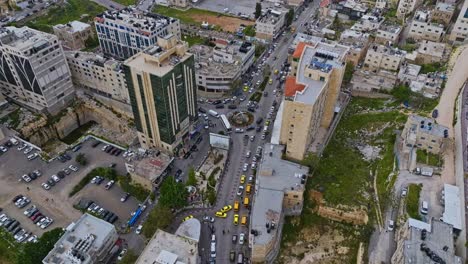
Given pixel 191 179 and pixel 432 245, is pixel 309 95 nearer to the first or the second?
pixel 191 179

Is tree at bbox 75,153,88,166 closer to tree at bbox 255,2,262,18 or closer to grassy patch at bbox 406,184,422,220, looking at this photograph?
grassy patch at bbox 406,184,422,220

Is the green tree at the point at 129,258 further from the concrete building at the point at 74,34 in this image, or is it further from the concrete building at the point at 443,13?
the concrete building at the point at 443,13

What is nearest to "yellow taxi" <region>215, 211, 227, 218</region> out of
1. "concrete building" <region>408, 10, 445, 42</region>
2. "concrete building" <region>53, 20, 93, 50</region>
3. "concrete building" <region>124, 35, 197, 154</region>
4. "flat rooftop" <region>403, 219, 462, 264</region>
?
"concrete building" <region>124, 35, 197, 154</region>

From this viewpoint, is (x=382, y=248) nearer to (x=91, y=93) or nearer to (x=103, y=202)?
(x=103, y=202)

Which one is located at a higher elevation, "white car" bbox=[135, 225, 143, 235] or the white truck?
the white truck

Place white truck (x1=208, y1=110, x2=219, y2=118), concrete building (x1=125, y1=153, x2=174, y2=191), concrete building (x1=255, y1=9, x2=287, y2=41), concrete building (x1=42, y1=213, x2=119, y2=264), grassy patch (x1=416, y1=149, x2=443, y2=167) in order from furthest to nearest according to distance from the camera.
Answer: concrete building (x1=255, y1=9, x2=287, y2=41) < white truck (x1=208, y1=110, x2=219, y2=118) < concrete building (x1=125, y1=153, x2=174, y2=191) < grassy patch (x1=416, y1=149, x2=443, y2=167) < concrete building (x1=42, y1=213, x2=119, y2=264)

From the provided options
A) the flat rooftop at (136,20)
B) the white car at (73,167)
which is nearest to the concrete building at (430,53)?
the flat rooftop at (136,20)
